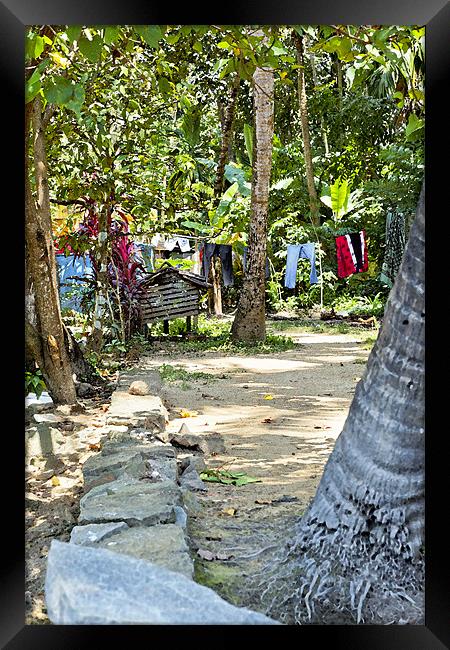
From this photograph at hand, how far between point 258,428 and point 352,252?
15.3ft

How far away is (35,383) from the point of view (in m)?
3.72

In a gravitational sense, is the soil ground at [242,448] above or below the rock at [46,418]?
below

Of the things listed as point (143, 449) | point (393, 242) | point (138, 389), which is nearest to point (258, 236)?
point (393, 242)

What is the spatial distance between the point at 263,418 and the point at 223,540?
216 cm

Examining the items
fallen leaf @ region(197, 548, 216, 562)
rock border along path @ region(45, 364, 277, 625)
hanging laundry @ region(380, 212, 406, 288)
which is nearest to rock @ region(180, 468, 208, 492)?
rock border along path @ region(45, 364, 277, 625)

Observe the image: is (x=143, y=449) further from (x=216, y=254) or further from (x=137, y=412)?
(x=216, y=254)

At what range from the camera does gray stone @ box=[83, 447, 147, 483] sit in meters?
2.66

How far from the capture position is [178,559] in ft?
5.96

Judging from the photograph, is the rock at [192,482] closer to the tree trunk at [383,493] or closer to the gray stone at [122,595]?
the tree trunk at [383,493]

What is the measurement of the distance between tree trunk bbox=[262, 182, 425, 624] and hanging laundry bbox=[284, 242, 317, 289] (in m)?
6.72

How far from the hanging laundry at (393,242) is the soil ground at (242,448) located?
117cm

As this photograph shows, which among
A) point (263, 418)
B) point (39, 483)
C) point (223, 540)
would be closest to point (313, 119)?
point (263, 418)

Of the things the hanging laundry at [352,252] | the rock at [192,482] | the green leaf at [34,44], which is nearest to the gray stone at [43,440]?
the rock at [192,482]

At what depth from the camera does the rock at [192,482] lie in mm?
2858
